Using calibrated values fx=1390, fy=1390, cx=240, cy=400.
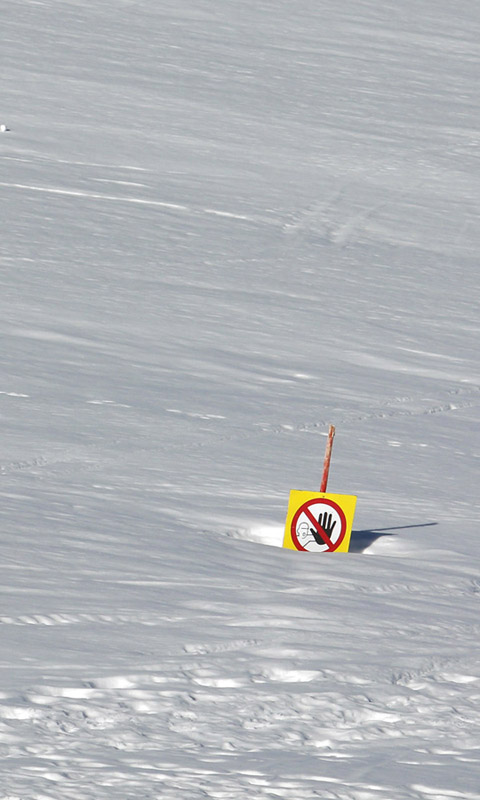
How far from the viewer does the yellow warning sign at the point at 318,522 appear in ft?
16.9

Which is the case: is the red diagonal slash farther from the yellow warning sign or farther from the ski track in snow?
the ski track in snow

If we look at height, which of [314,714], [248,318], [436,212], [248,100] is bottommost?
[314,714]

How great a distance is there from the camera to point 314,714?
11.8 ft

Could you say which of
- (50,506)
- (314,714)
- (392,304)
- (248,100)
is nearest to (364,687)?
(314,714)

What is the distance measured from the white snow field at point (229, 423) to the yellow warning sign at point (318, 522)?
0.30 feet

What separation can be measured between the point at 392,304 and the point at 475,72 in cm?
993

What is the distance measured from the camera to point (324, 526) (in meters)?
5.18

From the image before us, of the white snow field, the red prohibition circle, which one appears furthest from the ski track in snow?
the red prohibition circle

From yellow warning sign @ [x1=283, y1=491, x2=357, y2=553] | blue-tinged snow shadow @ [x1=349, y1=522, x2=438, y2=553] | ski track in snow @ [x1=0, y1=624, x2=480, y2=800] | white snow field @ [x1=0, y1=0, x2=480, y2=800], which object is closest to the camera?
ski track in snow @ [x1=0, y1=624, x2=480, y2=800]

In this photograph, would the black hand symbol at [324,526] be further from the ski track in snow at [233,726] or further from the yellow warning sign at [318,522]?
the ski track in snow at [233,726]

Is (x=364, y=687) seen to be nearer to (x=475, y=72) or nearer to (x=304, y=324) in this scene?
(x=304, y=324)

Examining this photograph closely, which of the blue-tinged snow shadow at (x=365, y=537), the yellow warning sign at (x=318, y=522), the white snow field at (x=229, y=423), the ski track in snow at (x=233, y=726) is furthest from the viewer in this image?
the blue-tinged snow shadow at (x=365, y=537)

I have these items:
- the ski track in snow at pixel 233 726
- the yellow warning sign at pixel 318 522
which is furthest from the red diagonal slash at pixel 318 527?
the ski track in snow at pixel 233 726

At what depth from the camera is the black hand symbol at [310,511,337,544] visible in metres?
5.17
